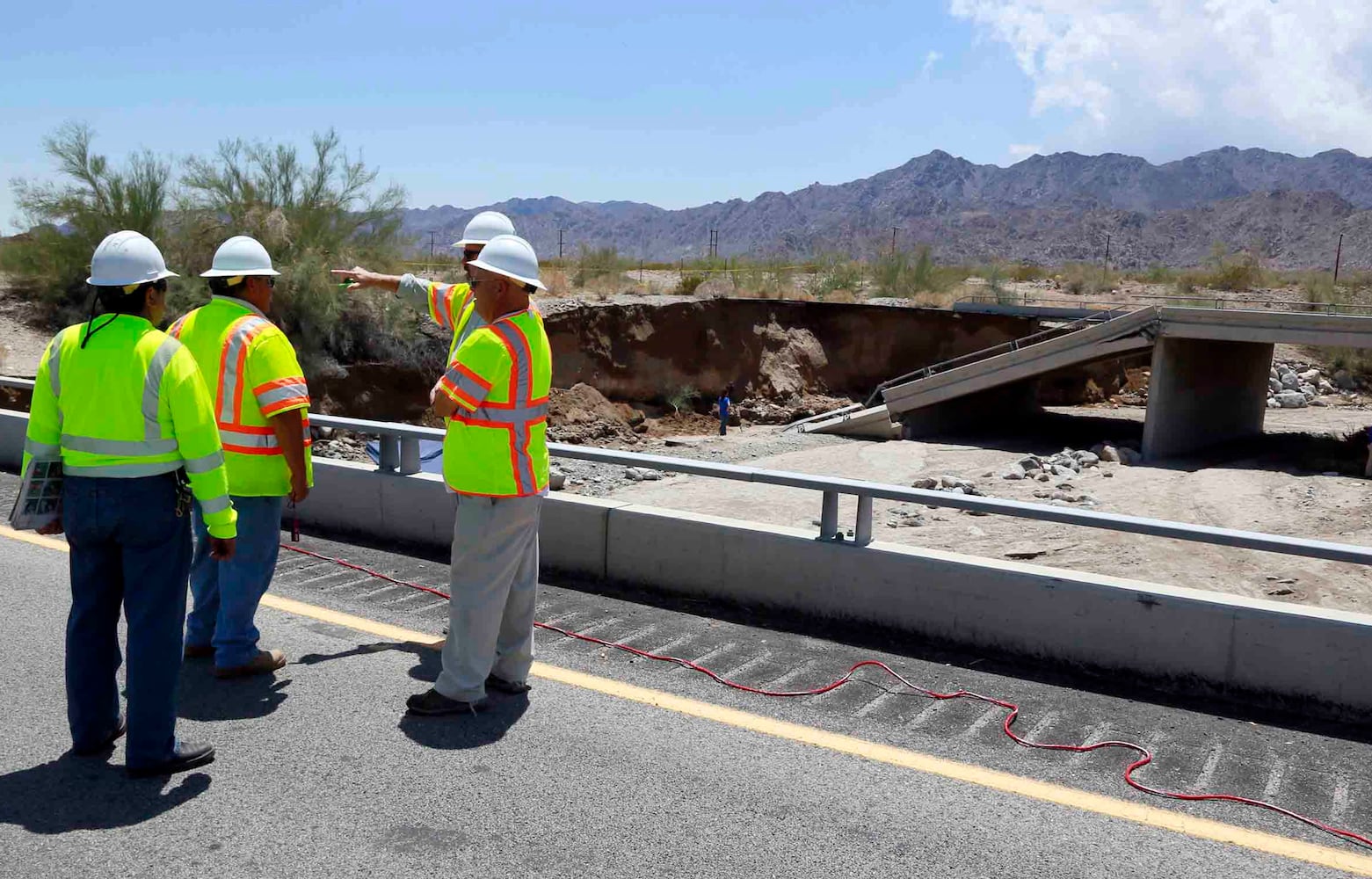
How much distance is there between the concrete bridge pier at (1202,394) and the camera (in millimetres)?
26984

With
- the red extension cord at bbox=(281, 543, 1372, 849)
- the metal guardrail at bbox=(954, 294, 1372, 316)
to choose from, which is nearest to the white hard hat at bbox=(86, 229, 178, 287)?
the red extension cord at bbox=(281, 543, 1372, 849)

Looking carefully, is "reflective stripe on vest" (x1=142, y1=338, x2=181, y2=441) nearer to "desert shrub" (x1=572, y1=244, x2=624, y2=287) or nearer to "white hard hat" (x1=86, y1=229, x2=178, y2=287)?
"white hard hat" (x1=86, y1=229, x2=178, y2=287)

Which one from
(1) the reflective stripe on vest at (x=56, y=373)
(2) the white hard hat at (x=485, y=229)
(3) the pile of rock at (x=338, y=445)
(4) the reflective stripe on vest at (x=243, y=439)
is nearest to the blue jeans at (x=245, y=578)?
(4) the reflective stripe on vest at (x=243, y=439)

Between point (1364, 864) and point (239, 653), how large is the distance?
470 cm

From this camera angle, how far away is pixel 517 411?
17.2 ft

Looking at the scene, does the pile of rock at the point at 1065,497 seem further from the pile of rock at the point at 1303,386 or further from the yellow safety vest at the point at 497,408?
the pile of rock at the point at 1303,386

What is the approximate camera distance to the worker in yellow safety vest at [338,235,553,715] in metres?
5.16

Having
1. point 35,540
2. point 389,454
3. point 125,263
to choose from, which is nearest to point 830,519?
point 389,454

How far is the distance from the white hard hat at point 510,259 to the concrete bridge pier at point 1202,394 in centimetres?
2428

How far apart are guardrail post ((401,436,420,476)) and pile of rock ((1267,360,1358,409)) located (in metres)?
34.0

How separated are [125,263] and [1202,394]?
1111 inches

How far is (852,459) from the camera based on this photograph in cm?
2717

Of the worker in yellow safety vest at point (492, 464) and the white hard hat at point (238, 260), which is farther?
the white hard hat at point (238, 260)

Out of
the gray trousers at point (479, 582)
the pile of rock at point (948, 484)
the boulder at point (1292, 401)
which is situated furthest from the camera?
the boulder at point (1292, 401)
